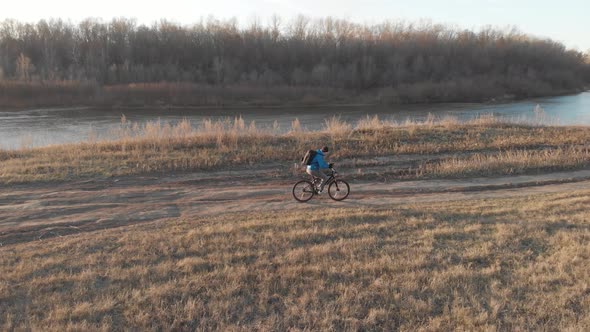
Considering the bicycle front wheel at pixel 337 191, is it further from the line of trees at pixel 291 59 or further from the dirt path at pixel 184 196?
the line of trees at pixel 291 59

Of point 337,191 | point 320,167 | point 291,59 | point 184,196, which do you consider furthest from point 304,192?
point 291,59

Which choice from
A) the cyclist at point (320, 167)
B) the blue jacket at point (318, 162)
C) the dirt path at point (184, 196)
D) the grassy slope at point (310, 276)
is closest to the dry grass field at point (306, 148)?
the dirt path at point (184, 196)

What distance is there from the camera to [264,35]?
84.8 metres

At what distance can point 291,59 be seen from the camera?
8000 cm

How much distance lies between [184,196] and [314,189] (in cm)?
322

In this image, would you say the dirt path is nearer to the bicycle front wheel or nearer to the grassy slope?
the bicycle front wheel

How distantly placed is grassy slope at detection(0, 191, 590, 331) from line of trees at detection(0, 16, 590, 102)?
194 feet

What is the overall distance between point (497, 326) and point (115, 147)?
1450 centimetres

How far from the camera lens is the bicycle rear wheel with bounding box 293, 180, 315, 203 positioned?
31.6 feet

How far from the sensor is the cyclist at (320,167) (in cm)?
887

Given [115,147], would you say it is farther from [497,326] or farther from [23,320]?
[497,326]

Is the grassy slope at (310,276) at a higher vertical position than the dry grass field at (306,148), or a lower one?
lower

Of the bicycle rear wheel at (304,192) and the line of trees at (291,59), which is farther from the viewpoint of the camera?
the line of trees at (291,59)

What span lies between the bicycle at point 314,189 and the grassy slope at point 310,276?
2056mm
